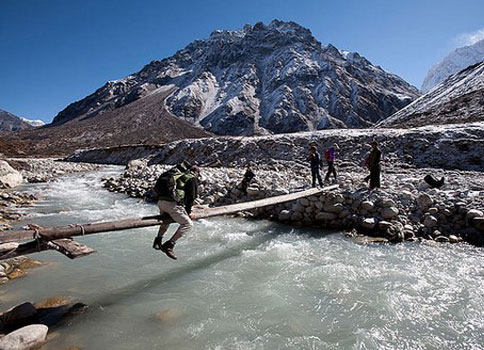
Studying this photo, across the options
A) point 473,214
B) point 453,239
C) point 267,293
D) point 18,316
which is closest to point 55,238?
point 18,316

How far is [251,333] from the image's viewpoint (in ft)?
14.8

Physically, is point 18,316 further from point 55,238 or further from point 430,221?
point 430,221

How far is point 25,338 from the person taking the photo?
3.96 m

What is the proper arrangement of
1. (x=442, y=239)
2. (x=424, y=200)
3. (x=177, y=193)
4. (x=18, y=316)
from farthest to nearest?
(x=424, y=200) < (x=442, y=239) < (x=177, y=193) < (x=18, y=316)

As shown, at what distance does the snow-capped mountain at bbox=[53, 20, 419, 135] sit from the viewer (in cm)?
11050

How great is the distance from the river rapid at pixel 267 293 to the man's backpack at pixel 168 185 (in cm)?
194

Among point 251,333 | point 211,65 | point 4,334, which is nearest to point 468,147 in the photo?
point 251,333

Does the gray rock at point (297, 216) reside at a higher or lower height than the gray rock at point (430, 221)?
lower

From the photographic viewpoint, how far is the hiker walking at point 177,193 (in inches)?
232

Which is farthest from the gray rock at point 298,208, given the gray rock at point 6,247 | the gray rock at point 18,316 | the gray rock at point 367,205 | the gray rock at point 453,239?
the gray rock at point 6,247

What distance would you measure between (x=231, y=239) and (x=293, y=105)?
111 meters

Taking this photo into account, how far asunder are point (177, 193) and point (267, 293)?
2699 millimetres

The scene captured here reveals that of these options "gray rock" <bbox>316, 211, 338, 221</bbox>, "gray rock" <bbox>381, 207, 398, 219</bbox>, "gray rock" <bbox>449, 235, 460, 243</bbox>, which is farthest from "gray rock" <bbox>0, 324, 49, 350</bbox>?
"gray rock" <bbox>449, 235, 460, 243</bbox>

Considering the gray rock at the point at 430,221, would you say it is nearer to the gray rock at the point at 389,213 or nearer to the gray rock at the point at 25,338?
the gray rock at the point at 389,213
